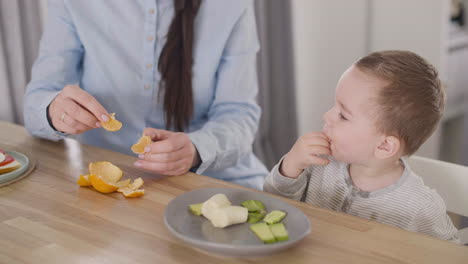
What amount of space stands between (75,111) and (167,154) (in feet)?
0.84

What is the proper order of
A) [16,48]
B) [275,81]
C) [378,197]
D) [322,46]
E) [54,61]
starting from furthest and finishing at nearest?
[322,46] < [275,81] < [16,48] < [54,61] < [378,197]

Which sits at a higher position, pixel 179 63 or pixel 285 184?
pixel 179 63

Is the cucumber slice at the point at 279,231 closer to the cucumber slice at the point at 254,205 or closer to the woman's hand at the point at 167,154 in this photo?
the cucumber slice at the point at 254,205

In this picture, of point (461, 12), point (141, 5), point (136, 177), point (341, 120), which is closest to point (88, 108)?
point (136, 177)

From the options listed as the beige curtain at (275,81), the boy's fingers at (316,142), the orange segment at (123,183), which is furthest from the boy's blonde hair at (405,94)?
the beige curtain at (275,81)

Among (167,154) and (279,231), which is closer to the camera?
(279,231)

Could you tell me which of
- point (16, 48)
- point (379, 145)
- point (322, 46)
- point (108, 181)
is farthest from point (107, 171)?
point (322, 46)

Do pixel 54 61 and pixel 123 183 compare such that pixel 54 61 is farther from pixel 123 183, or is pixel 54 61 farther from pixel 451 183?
pixel 451 183

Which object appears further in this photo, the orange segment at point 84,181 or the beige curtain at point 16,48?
the beige curtain at point 16,48

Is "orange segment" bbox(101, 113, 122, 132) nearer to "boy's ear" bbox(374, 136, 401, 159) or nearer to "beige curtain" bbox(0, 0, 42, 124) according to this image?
"boy's ear" bbox(374, 136, 401, 159)

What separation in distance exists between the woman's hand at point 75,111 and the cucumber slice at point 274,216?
0.51 m

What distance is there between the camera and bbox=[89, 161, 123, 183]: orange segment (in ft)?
4.25

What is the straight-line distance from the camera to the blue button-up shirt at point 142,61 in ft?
5.50

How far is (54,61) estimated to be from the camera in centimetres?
167
